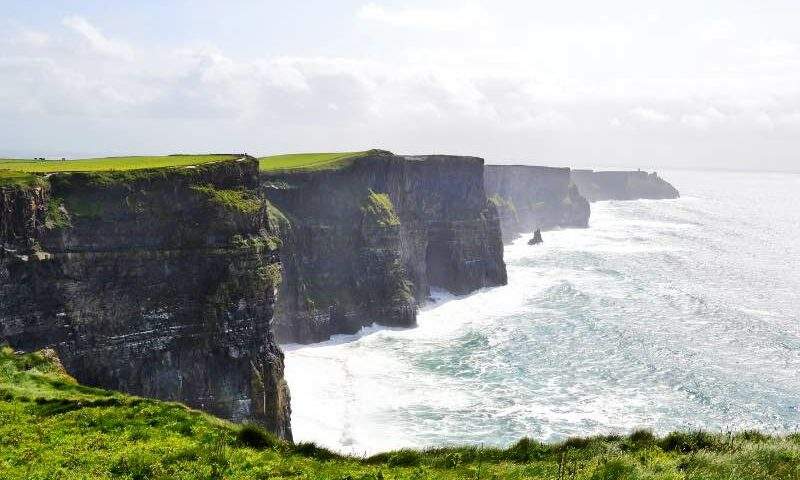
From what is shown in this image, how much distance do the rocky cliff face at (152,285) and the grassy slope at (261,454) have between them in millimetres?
15357

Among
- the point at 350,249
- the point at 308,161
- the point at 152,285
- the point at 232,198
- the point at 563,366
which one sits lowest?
the point at 563,366

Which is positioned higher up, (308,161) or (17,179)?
(308,161)

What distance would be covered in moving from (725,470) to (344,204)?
7022cm

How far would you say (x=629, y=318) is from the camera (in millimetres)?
83312

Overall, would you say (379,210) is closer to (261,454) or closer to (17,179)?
(17,179)

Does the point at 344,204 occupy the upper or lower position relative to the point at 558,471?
upper

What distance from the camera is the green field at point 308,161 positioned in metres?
82.8

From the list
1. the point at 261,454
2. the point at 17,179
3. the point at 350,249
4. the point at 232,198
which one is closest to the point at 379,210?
the point at 350,249

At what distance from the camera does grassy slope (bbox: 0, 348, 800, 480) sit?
55.9 feet

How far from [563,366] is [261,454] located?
50993 mm

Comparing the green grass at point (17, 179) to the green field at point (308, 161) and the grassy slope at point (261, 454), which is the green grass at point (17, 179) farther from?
the green field at point (308, 161)

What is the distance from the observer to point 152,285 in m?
42.7

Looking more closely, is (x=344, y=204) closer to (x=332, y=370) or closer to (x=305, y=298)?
(x=305, y=298)

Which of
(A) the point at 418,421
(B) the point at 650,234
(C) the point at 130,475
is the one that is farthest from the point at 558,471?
(B) the point at 650,234
